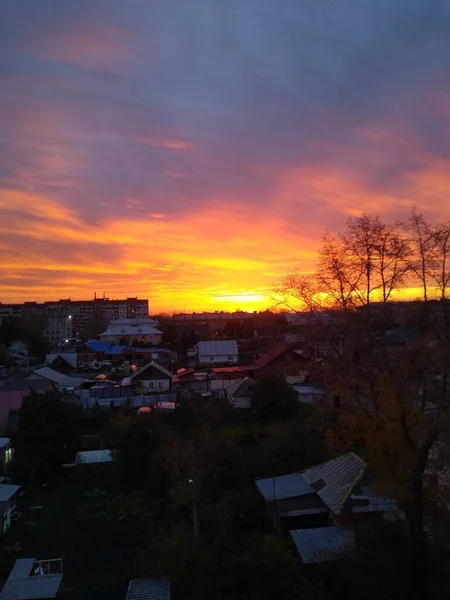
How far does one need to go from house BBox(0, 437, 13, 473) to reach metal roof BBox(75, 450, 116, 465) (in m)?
1.53

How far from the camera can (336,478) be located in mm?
7902

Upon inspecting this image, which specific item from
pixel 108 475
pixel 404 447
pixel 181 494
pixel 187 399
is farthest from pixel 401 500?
pixel 187 399

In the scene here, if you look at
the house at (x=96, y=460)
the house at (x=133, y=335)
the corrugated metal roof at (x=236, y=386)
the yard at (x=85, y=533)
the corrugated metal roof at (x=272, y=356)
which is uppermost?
the house at (x=133, y=335)

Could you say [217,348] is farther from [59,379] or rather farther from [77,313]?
[77,313]

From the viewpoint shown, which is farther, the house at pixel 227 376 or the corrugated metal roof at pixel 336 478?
the house at pixel 227 376

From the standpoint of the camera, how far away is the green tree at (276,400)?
51.8 feet

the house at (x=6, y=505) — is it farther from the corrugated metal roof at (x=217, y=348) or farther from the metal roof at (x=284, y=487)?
the corrugated metal roof at (x=217, y=348)

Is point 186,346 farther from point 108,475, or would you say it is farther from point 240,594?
point 240,594

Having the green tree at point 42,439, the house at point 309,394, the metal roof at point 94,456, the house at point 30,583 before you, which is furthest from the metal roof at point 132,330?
the house at point 30,583

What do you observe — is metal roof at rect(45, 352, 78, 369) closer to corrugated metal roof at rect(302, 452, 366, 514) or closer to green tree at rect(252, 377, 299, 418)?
green tree at rect(252, 377, 299, 418)

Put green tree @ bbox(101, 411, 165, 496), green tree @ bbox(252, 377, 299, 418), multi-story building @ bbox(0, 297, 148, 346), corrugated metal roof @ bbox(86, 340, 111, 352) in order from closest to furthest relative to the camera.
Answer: green tree @ bbox(101, 411, 165, 496) < green tree @ bbox(252, 377, 299, 418) < corrugated metal roof @ bbox(86, 340, 111, 352) < multi-story building @ bbox(0, 297, 148, 346)

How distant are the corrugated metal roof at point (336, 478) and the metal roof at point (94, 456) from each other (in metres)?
5.74

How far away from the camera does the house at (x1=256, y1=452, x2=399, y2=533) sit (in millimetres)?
7043

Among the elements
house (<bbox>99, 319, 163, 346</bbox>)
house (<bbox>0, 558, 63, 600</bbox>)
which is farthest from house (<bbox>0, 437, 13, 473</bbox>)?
house (<bbox>99, 319, 163, 346</bbox>)
